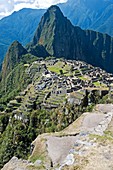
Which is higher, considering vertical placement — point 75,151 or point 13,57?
point 13,57

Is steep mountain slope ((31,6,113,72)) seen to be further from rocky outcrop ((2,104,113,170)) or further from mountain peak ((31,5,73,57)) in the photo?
rocky outcrop ((2,104,113,170))

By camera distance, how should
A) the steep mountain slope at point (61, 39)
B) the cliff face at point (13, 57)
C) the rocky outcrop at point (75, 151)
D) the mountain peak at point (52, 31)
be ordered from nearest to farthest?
the rocky outcrop at point (75, 151) → the cliff face at point (13, 57) → the mountain peak at point (52, 31) → the steep mountain slope at point (61, 39)

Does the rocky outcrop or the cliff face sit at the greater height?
the cliff face

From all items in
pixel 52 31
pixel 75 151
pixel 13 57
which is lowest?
pixel 75 151

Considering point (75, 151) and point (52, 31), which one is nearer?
point (75, 151)

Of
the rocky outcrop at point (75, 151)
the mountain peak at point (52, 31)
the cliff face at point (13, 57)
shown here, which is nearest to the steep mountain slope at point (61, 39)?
the mountain peak at point (52, 31)

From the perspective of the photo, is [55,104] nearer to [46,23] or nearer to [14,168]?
[14,168]

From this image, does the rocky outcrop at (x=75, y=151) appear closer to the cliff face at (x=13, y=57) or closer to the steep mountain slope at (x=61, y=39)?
the cliff face at (x=13, y=57)

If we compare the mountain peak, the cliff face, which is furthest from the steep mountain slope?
the cliff face

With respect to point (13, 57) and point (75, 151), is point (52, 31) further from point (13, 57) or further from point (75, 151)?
point (75, 151)

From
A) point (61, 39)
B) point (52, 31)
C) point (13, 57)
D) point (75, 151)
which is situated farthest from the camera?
point (61, 39)

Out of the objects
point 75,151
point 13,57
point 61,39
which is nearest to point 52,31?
point 61,39

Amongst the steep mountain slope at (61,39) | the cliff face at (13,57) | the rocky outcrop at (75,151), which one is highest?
the steep mountain slope at (61,39)
